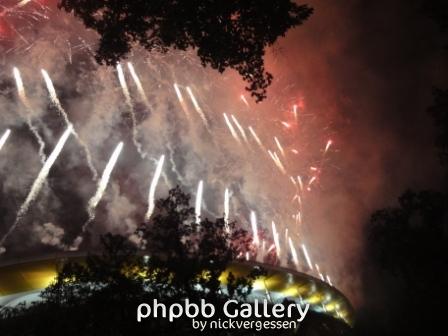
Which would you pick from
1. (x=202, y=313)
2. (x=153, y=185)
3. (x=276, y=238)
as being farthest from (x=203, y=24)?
(x=276, y=238)

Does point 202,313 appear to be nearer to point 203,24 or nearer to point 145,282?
point 145,282

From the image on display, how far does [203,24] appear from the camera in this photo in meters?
10.7

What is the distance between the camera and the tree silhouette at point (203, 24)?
34.6 ft

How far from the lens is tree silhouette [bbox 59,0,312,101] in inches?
416

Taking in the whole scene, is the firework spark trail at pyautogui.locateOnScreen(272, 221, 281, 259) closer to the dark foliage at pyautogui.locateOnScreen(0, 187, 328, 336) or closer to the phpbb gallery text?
the dark foliage at pyautogui.locateOnScreen(0, 187, 328, 336)

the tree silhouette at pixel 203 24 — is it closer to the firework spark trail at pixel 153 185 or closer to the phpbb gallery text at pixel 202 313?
the phpbb gallery text at pixel 202 313

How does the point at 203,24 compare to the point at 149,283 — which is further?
the point at 149,283

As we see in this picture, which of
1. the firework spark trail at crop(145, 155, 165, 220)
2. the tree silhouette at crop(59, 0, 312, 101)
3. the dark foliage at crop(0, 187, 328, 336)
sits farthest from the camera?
the firework spark trail at crop(145, 155, 165, 220)

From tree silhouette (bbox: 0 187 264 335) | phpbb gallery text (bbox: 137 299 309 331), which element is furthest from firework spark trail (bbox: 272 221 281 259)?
phpbb gallery text (bbox: 137 299 309 331)

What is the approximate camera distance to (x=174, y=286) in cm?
1530

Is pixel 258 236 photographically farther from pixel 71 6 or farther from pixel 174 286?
pixel 71 6

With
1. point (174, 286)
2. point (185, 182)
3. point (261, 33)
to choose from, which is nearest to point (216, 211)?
point (185, 182)

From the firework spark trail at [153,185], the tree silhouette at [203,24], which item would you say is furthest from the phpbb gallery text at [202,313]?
the firework spark trail at [153,185]

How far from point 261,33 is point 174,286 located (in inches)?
368
